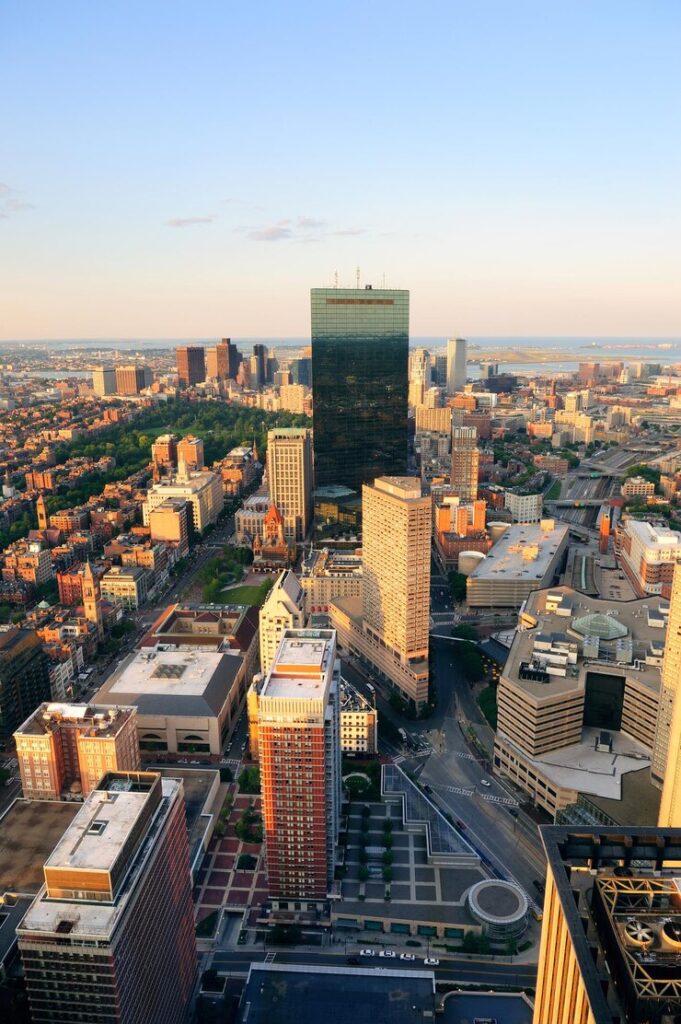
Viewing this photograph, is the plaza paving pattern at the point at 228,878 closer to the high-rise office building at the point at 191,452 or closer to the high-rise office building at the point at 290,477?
the high-rise office building at the point at 290,477

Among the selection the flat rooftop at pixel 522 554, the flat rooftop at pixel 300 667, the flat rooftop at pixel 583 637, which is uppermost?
the flat rooftop at pixel 300 667

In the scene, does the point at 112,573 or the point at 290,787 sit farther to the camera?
the point at 112,573

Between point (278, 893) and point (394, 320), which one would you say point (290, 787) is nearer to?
point (278, 893)

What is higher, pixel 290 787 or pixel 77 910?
pixel 77 910

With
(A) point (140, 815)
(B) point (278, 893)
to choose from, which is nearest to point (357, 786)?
(B) point (278, 893)

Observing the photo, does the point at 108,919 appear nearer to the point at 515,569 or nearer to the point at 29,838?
the point at 29,838

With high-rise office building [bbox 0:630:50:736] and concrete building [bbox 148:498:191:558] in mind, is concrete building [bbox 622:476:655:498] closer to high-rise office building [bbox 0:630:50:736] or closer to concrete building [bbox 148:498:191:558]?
concrete building [bbox 148:498:191:558]

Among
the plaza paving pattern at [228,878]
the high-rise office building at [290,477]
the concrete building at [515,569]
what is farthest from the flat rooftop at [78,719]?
the high-rise office building at [290,477]
